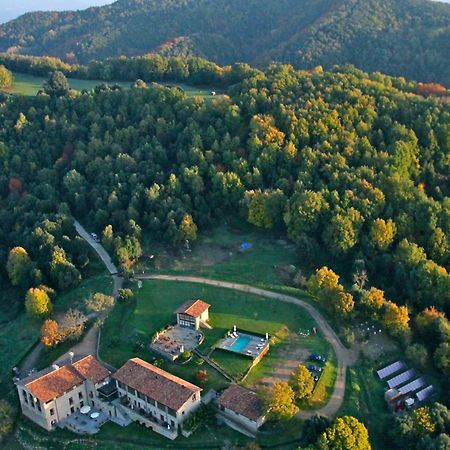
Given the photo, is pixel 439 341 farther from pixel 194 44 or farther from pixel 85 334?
pixel 194 44

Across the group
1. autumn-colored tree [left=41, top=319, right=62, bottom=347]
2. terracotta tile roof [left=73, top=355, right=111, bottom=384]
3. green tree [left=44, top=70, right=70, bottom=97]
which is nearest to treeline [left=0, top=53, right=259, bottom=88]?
green tree [left=44, top=70, right=70, bottom=97]

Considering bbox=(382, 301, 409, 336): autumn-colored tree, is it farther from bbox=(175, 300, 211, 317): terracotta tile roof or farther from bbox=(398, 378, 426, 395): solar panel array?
bbox=(175, 300, 211, 317): terracotta tile roof

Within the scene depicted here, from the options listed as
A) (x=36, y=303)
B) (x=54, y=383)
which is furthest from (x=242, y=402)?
(x=36, y=303)

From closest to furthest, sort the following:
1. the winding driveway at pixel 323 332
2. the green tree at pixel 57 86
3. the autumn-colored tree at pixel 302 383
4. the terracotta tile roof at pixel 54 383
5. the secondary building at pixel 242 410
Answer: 1. the secondary building at pixel 242 410
2. the autumn-colored tree at pixel 302 383
3. the winding driveway at pixel 323 332
4. the terracotta tile roof at pixel 54 383
5. the green tree at pixel 57 86

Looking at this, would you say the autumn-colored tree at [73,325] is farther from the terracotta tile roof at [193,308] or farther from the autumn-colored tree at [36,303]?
the terracotta tile roof at [193,308]

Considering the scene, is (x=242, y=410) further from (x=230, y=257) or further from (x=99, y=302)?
(x=230, y=257)

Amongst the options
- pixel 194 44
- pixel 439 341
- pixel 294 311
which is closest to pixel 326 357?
pixel 294 311

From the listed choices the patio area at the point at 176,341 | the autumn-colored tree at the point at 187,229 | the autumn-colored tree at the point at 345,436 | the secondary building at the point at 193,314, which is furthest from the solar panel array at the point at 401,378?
the autumn-colored tree at the point at 187,229
